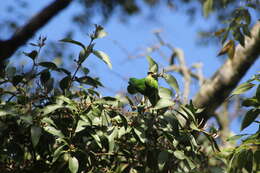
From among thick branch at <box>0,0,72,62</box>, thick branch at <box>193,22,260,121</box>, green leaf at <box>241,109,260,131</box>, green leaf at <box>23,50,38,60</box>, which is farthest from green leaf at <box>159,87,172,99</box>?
thick branch at <box>193,22,260,121</box>

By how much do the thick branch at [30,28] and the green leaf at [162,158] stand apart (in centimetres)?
45

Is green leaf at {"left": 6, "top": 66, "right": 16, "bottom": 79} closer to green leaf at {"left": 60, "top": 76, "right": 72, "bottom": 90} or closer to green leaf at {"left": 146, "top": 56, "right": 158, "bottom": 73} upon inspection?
green leaf at {"left": 60, "top": 76, "right": 72, "bottom": 90}

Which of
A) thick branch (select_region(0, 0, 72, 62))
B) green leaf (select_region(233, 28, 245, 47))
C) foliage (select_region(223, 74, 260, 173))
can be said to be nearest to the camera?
thick branch (select_region(0, 0, 72, 62))

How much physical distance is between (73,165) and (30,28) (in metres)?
0.40

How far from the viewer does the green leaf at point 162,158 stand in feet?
2.97

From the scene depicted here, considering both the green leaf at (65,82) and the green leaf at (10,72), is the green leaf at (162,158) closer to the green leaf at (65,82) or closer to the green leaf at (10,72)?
the green leaf at (65,82)

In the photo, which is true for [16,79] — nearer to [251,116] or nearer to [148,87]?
[148,87]

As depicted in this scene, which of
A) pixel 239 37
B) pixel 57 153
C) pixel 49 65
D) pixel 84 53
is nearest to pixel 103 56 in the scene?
pixel 84 53

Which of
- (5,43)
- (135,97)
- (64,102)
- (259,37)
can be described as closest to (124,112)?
(135,97)

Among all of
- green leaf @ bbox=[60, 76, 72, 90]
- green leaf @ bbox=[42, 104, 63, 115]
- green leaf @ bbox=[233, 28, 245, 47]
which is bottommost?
green leaf @ bbox=[42, 104, 63, 115]

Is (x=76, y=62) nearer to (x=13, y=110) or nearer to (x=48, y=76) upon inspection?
(x=48, y=76)

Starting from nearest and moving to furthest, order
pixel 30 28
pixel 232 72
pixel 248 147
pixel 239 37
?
pixel 30 28, pixel 248 147, pixel 239 37, pixel 232 72

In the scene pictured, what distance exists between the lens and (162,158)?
0.92 metres

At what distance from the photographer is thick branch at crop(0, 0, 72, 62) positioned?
539 millimetres
